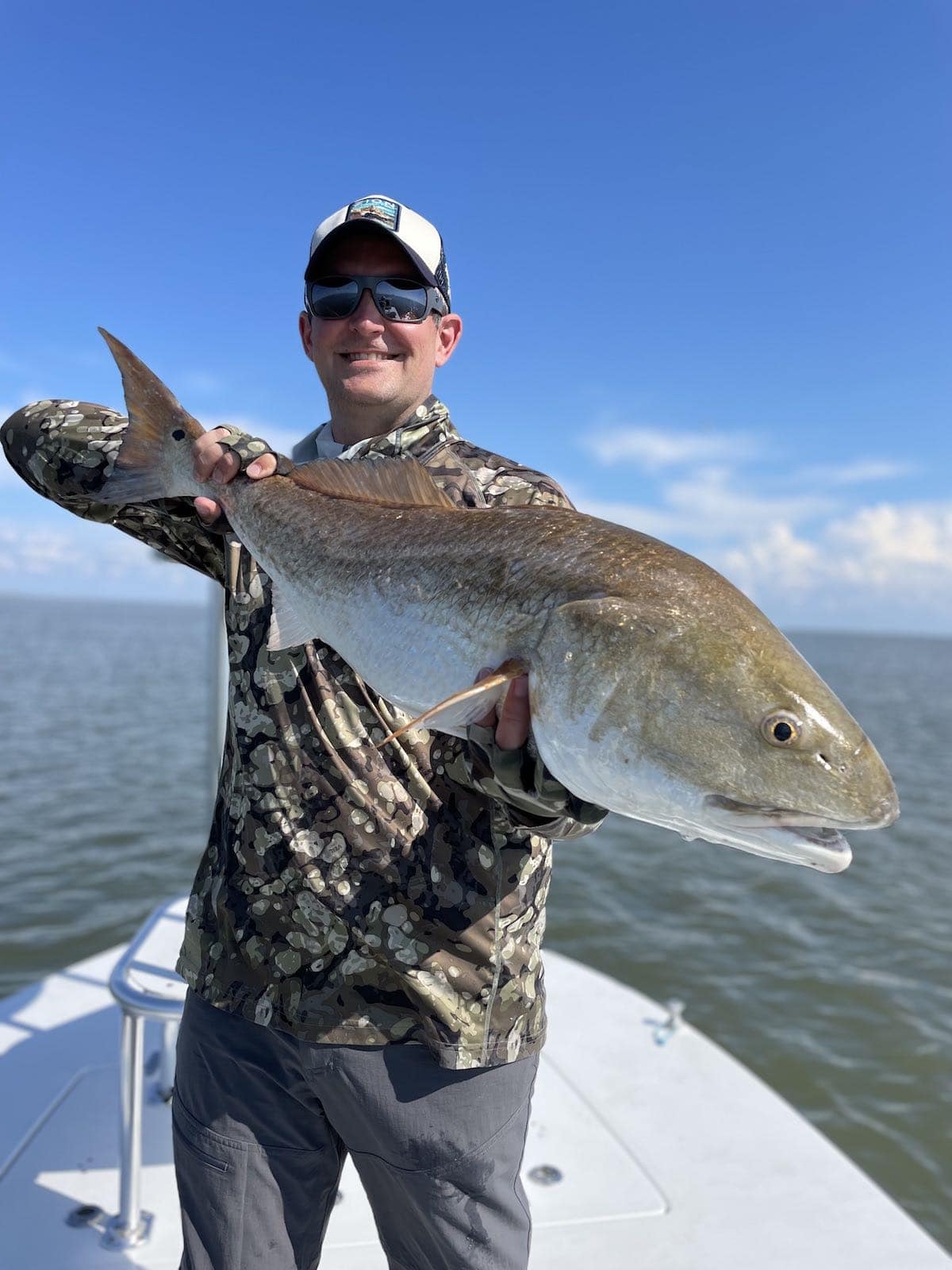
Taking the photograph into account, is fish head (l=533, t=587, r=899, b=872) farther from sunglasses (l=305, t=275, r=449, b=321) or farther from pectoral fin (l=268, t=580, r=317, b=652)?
sunglasses (l=305, t=275, r=449, b=321)

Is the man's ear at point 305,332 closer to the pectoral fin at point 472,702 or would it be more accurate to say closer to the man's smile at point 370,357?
the man's smile at point 370,357

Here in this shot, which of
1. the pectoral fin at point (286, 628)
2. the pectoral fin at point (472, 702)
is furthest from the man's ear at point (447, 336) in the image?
the pectoral fin at point (472, 702)

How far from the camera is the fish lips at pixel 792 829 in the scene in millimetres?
1567

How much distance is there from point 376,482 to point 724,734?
132cm

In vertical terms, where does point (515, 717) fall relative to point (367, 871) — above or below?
above

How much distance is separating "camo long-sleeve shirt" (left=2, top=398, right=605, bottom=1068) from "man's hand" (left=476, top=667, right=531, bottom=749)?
0.69 feet

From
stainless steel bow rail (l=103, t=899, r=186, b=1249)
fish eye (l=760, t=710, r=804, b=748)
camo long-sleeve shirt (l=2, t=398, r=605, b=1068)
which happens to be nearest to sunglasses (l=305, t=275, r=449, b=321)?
camo long-sleeve shirt (l=2, t=398, r=605, b=1068)

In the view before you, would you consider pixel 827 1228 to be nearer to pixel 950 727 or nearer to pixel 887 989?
pixel 887 989

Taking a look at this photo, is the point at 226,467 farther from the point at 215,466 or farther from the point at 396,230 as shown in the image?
→ the point at 396,230

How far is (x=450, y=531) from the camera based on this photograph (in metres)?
2.24

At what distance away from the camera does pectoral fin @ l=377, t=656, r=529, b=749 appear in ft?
6.14

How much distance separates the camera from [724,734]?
1.67 meters

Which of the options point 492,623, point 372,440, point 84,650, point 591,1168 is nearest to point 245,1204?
point 492,623

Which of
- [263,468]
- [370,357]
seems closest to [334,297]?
[370,357]
